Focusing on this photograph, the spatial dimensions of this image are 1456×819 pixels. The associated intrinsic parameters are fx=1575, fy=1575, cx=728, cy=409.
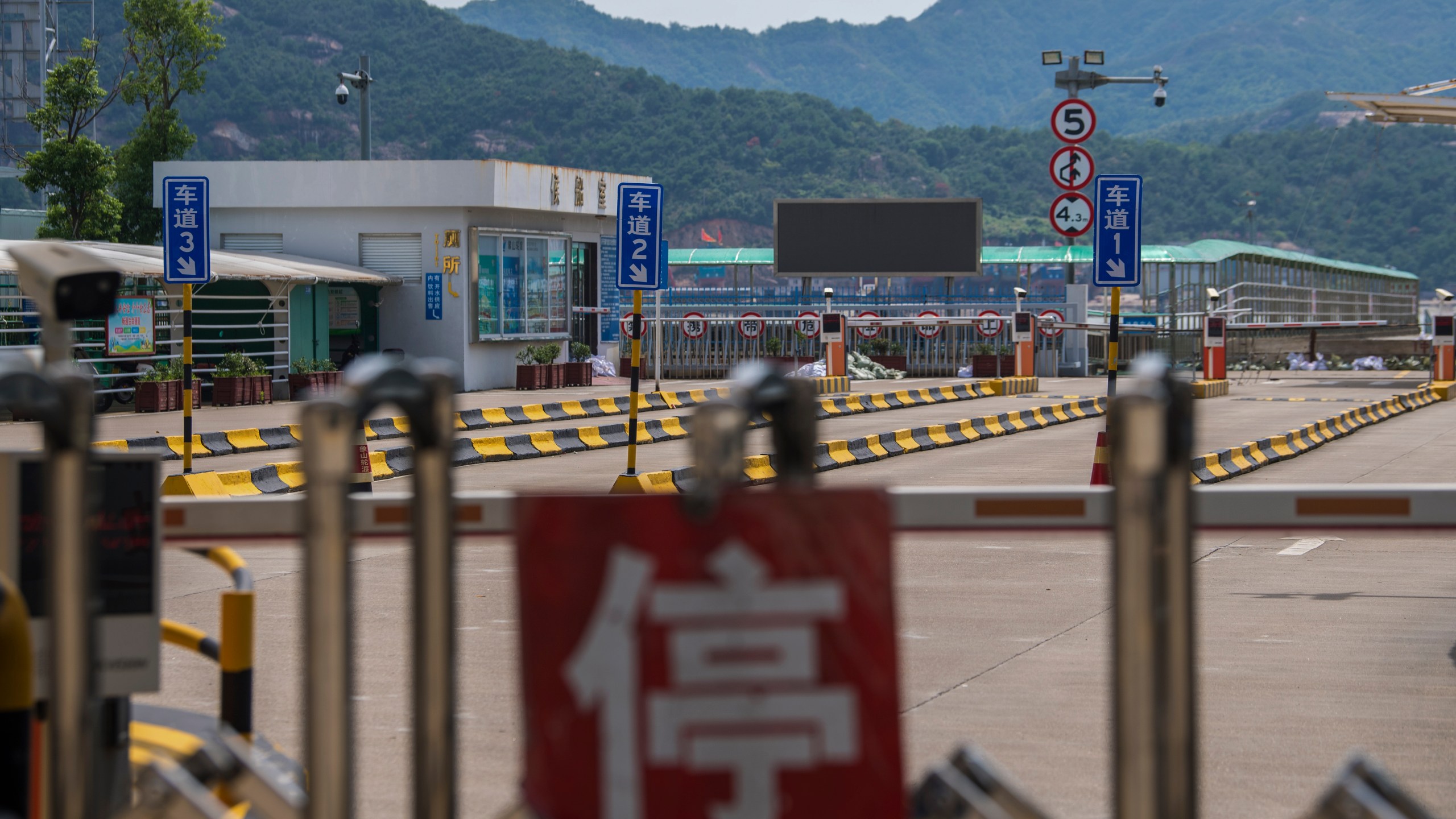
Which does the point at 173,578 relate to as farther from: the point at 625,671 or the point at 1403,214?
the point at 1403,214

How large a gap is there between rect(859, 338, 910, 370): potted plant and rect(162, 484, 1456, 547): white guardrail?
32599 mm

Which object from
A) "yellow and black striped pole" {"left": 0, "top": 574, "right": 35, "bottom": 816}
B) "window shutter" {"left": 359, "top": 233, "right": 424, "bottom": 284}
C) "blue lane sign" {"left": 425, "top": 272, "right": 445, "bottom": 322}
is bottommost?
"yellow and black striped pole" {"left": 0, "top": 574, "right": 35, "bottom": 816}

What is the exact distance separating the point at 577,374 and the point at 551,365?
883mm

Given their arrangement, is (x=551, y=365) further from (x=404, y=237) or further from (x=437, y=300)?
(x=404, y=237)

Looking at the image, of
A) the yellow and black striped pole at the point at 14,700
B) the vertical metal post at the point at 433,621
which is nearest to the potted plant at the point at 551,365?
the yellow and black striped pole at the point at 14,700

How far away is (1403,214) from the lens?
11650 cm

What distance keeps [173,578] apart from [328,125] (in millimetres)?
120650

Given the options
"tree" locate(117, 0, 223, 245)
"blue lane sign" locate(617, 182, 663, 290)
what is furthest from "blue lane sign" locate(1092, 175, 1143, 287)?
"tree" locate(117, 0, 223, 245)

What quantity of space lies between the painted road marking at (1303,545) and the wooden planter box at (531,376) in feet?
64.1

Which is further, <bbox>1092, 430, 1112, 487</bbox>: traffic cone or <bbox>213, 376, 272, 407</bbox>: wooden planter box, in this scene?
<bbox>213, 376, 272, 407</bbox>: wooden planter box

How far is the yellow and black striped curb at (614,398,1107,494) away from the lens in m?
13.2

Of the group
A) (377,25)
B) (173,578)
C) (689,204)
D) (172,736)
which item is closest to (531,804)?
(172,736)

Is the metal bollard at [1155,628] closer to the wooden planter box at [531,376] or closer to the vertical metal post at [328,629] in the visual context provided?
the vertical metal post at [328,629]

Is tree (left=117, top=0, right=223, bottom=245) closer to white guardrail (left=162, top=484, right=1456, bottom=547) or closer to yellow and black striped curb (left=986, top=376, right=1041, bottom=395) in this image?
yellow and black striped curb (left=986, top=376, right=1041, bottom=395)
